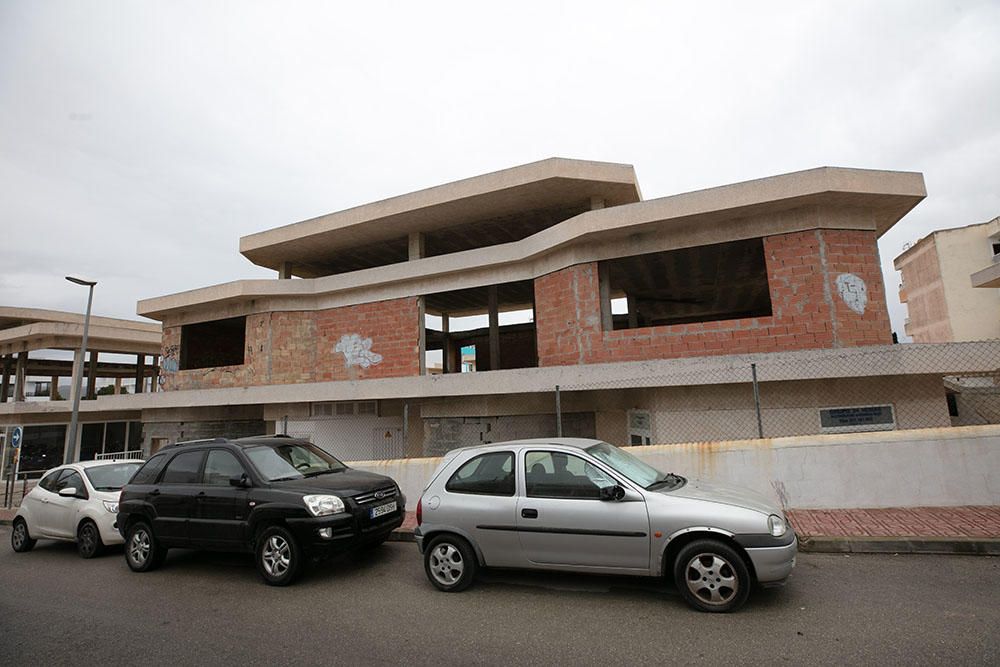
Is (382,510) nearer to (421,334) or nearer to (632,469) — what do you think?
(632,469)

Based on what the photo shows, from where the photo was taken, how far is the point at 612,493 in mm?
4734

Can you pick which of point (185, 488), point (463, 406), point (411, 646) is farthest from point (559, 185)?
point (411, 646)

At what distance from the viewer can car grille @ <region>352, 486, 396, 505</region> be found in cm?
604

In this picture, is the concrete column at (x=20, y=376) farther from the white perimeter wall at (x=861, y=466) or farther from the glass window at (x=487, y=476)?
the white perimeter wall at (x=861, y=466)

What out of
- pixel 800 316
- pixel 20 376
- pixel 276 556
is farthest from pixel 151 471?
pixel 20 376

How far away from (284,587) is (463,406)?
25.9ft

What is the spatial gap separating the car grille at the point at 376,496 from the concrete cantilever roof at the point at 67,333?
25421 millimetres

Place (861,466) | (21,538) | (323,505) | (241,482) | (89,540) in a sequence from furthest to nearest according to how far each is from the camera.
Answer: (21,538) < (89,540) < (861,466) < (241,482) < (323,505)

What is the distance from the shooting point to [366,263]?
19.5 metres

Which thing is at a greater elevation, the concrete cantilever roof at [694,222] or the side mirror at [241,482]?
the concrete cantilever roof at [694,222]

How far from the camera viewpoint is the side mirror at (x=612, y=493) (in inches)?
186

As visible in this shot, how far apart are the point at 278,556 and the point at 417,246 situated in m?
11.3

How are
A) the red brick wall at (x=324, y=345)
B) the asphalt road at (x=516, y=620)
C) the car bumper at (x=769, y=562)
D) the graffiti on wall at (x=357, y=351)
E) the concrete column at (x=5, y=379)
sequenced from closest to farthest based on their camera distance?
the asphalt road at (x=516, y=620) → the car bumper at (x=769, y=562) → the red brick wall at (x=324, y=345) → the graffiti on wall at (x=357, y=351) → the concrete column at (x=5, y=379)

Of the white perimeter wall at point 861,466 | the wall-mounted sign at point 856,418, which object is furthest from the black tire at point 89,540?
the wall-mounted sign at point 856,418
